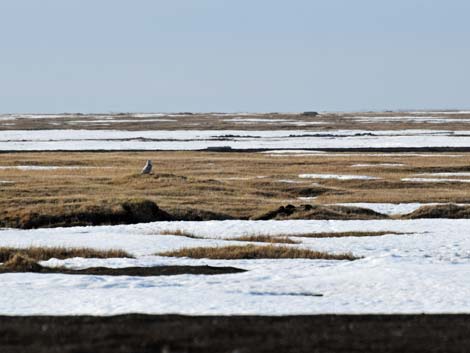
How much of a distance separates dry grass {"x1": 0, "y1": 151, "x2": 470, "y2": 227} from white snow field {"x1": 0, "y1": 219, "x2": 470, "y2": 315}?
27.9 ft

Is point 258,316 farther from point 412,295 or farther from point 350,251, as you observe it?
point 350,251

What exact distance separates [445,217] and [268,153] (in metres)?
40.3

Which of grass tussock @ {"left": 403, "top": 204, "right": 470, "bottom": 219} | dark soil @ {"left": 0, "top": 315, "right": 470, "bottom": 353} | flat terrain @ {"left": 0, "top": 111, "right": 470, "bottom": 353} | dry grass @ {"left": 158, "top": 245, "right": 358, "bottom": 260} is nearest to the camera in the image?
dark soil @ {"left": 0, "top": 315, "right": 470, "bottom": 353}

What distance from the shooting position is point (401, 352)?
45.3 feet

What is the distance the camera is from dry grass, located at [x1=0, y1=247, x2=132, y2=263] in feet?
80.8

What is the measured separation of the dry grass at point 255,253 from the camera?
2511 centimetres

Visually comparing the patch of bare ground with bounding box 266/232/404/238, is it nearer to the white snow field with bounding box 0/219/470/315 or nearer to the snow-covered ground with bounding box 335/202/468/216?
the white snow field with bounding box 0/219/470/315

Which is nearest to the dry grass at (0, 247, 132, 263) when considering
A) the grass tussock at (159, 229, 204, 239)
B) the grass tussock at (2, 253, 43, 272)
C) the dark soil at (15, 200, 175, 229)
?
the grass tussock at (2, 253, 43, 272)

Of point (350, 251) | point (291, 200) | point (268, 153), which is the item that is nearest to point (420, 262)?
point (350, 251)

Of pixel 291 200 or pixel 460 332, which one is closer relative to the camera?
pixel 460 332

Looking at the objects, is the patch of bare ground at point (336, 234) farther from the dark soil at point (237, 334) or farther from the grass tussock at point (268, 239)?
the dark soil at point (237, 334)

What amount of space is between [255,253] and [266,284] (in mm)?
5333

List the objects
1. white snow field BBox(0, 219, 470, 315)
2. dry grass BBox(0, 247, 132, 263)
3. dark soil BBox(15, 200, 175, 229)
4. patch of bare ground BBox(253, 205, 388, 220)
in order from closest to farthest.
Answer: white snow field BBox(0, 219, 470, 315) → dry grass BBox(0, 247, 132, 263) → dark soil BBox(15, 200, 175, 229) → patch of bare ground BBox(253, 205, 388, 220)

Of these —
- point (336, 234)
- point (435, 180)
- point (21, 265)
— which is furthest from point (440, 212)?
point (21, 265)
